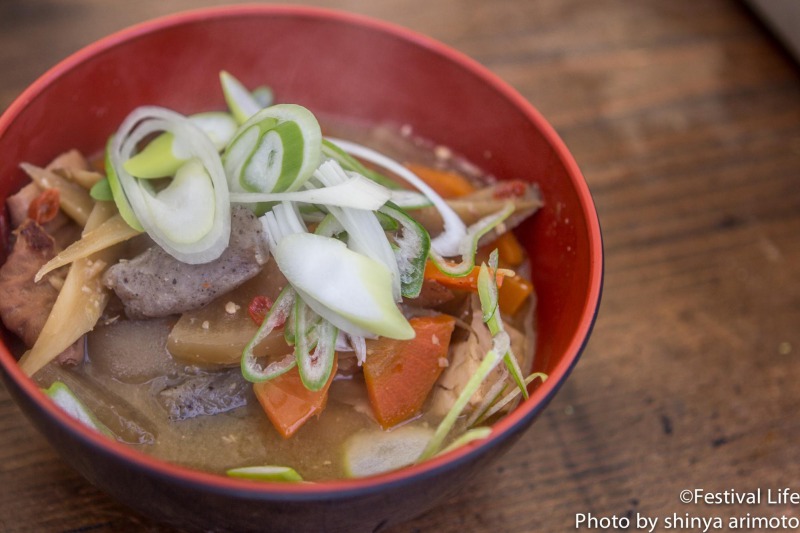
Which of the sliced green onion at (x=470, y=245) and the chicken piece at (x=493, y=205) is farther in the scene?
the chicken piece at (x=493, y=205)

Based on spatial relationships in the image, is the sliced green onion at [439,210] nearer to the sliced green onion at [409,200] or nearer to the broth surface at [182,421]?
the sliced green onion at [409,200]

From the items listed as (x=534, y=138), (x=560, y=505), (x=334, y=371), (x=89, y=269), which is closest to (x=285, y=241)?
(x=334, y=371)

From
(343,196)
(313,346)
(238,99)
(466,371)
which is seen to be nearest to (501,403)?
(466,371)

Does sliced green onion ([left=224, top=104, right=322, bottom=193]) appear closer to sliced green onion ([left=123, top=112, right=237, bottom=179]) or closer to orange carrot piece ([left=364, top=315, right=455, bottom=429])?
sliced green onion ([left=123, top=112, right=237, bottom=179])

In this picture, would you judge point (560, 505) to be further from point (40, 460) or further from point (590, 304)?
point (40, 460)

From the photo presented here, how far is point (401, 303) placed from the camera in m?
1.40

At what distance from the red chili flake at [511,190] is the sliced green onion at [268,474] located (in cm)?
78

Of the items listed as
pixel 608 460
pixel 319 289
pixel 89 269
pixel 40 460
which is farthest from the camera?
pixel 608 460

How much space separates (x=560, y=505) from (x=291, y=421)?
61cm

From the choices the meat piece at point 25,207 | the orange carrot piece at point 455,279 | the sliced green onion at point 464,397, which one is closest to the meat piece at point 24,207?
the meat piece at point 25,207

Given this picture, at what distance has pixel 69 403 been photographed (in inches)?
49.6

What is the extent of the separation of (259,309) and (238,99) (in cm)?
58

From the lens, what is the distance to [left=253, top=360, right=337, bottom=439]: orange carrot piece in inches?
52.6

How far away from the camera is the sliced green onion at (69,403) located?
1.25 metres
